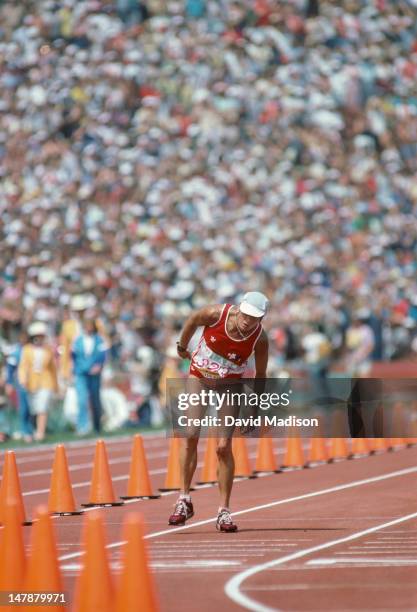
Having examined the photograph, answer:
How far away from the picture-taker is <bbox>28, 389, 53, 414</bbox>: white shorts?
27.6 meters

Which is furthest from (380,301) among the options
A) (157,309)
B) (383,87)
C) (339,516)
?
(339,516)

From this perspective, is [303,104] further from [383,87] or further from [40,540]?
[40,540]

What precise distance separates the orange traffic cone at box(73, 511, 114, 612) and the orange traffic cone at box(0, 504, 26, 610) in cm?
85

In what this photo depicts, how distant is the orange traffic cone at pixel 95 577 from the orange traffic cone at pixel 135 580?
0.21 m

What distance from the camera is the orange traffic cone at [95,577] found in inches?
330

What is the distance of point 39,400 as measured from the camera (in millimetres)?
27688

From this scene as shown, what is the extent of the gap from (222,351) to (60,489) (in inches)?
109

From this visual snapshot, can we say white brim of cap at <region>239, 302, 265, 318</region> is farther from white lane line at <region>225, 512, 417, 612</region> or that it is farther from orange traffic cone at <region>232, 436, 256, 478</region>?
orange traffic cone at <region>232, 436, 256, 478</region>

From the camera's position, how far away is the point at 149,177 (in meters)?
38.9

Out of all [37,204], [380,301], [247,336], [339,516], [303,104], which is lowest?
[339,516]

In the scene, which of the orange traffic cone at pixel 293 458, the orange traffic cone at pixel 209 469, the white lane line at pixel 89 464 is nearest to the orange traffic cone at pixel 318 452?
the orange traffic cone at pixel 293 458

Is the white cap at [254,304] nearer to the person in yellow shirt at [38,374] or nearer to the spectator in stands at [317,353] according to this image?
the person in yellow shirt at [38,374]

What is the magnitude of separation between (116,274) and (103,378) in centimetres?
579

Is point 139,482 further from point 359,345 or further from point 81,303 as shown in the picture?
point 359,345
